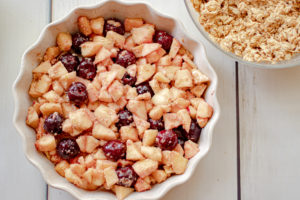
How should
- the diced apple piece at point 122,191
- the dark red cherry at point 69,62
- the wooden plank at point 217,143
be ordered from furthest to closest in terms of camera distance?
the wooden plank at point 217,143, the dark red cherry at point 69,62, the diced apple piece at point 122,191

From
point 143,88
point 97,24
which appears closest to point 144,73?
point 143,88

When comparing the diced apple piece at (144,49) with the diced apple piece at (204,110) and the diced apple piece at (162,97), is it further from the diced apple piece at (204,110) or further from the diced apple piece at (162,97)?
the diced apple piece at (204,110)

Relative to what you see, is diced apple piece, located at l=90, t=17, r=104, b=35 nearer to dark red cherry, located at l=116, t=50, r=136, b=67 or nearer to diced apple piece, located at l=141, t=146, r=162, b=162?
dark red cherry, located at l=116, t=50, r=136, b=67

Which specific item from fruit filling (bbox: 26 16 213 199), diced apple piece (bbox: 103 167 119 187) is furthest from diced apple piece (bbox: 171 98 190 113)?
diced apple piece (bbox: 103 167 119 187)

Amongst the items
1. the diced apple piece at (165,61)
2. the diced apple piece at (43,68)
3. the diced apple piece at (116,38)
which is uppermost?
the diced apple piece at (116,38)

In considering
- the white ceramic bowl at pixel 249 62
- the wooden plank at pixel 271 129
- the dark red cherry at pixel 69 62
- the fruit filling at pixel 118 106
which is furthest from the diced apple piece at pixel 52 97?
the wooden plank at pixel 271 129

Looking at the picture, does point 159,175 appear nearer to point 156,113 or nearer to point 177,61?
point 156,113

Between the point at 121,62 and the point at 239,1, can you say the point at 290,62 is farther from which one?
the point at 121,62
